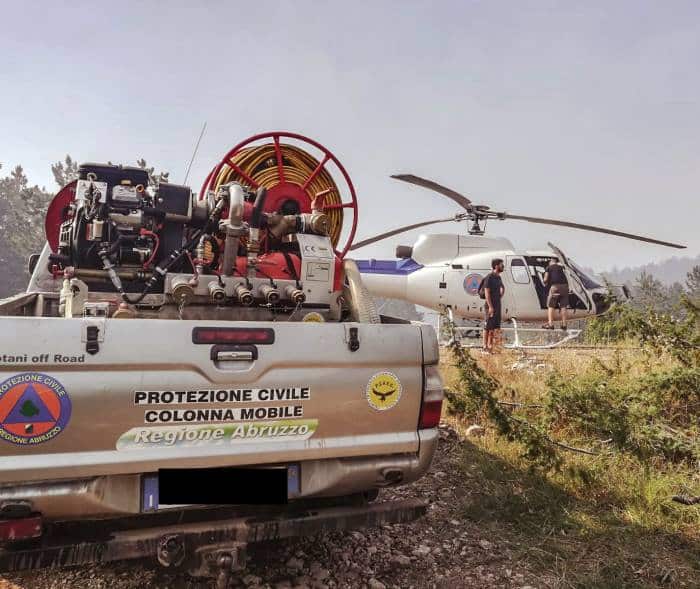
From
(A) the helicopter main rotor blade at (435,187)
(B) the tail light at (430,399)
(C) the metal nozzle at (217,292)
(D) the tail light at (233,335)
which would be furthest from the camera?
(A) the helicopter main rotor blade at (435,187)

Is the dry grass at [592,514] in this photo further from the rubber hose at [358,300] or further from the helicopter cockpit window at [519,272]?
the helicopter cockpit window at [519,272]

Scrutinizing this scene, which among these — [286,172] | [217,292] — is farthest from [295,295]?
[286,172]

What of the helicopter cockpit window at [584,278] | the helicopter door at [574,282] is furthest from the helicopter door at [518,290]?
the helicopter cockpit window at [584,278]

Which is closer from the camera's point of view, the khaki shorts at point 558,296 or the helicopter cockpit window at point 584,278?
the khaki shorts at point 558,296

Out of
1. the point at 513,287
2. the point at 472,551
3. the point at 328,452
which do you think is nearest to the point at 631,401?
the point at 472,551

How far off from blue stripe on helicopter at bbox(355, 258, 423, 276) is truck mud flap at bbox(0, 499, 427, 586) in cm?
1121

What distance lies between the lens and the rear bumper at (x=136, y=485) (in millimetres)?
1951

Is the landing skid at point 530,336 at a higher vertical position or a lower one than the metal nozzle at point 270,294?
lower

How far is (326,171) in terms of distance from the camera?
14.4 ft

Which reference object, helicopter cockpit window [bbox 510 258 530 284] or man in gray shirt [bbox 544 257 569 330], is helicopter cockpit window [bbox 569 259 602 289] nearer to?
man in gray shirt [bbox 544 257 569 330]

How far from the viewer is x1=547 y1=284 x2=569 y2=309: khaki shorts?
12297 mm

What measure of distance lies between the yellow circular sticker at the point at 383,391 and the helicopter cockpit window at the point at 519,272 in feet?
35.6

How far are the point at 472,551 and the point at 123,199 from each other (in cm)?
334

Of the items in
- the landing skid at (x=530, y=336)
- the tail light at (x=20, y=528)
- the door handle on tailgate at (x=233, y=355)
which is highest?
the door handle on tailgate at (x=233, y=355)
